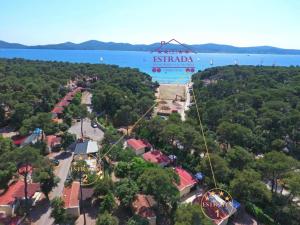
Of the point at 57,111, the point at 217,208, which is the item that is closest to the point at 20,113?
the point at 57,111

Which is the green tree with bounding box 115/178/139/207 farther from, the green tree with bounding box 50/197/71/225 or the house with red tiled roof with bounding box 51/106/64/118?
the house with red tiled roof with bounding box 51/106/64/118

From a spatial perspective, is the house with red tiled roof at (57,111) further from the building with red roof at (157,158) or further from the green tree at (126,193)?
the green tree at (126,193)

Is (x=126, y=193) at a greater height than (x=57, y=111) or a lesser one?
greater

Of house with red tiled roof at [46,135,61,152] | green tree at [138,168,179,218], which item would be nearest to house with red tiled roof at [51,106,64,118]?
house with red tiled roof at [46,135,61,152]

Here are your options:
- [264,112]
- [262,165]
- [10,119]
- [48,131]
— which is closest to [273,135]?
[264,112]

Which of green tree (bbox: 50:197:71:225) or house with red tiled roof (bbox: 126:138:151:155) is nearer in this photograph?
green tree (bbox: 50:197:71:225)

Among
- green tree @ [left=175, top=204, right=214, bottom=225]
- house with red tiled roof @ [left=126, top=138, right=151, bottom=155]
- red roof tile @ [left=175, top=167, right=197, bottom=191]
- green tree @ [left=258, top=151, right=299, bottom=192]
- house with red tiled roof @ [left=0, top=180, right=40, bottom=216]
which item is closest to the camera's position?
green tree @ [left=175, top=204, right=214, bottom=225]

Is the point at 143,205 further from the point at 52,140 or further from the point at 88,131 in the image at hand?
the point at 88,131
